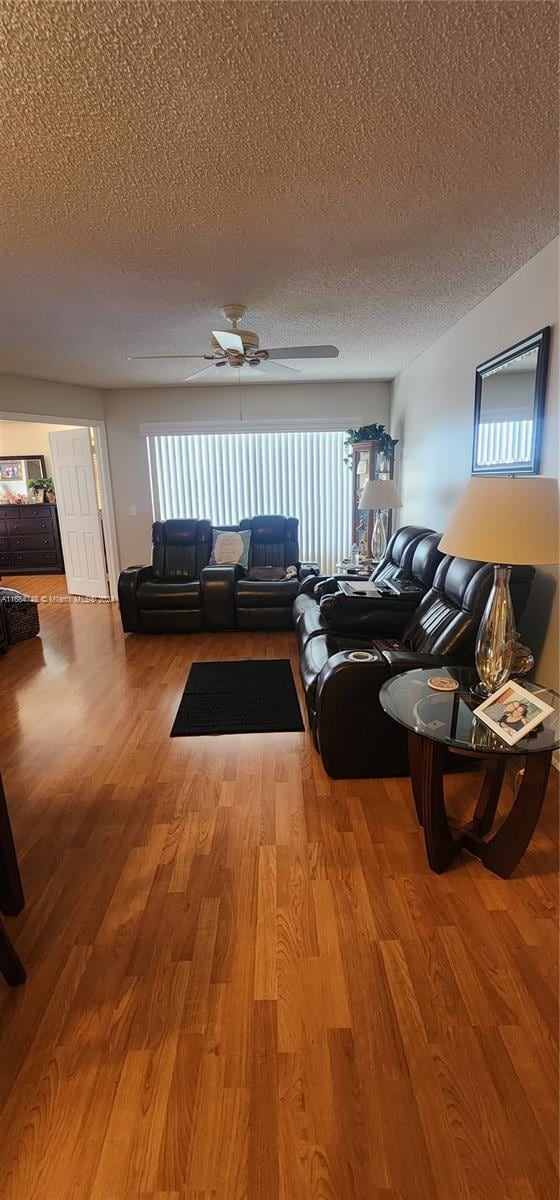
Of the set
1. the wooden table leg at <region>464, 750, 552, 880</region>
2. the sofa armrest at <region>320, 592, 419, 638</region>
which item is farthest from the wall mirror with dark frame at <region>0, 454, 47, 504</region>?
the wooden table leg at <region>464, 750, 552, 880</region>

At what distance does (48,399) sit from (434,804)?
5535mm

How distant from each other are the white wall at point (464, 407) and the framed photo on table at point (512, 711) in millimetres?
887

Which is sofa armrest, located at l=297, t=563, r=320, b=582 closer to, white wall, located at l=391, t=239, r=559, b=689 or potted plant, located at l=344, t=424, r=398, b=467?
white wall, located at l=391, t=239, r=559, b=689

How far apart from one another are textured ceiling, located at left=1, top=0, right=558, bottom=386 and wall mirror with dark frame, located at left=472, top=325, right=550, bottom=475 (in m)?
0.46

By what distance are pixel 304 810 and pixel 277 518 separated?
12.3 feet

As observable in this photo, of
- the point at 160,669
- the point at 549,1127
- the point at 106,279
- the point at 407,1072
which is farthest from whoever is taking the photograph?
the point at 160,669

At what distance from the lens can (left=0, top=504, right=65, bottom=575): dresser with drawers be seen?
7.87 metres

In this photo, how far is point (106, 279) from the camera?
2.70 meters

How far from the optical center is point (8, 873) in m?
1.65

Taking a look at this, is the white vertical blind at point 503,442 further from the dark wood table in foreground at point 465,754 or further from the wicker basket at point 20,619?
the wicker basket at point 20,619

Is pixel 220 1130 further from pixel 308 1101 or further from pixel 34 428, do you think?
pixel 34 428

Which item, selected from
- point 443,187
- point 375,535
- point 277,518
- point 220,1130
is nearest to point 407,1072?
point 220,1130

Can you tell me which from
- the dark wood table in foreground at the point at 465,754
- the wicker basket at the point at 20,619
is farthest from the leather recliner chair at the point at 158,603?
the dark wood table in foreground at the point at 465,754

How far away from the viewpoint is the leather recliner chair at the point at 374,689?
88.0 inches
